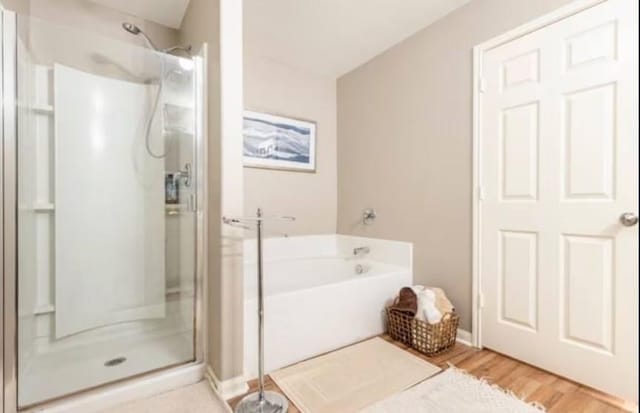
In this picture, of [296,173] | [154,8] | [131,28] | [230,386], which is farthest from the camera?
[296,173]

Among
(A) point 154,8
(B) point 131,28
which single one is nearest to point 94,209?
(B) point 131,28

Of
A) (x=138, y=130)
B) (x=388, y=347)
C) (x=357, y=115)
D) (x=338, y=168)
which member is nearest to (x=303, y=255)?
(x=338, y=168)

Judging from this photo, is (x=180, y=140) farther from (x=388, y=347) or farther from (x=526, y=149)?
(x=526, y=149)

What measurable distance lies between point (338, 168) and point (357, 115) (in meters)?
0.58

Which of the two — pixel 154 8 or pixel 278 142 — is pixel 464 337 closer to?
pixel 278 142

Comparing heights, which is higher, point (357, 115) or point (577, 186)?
point (357, 115)

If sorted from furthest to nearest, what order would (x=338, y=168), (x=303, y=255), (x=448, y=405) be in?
(x=338, y=168)
(x=303, y=255)
(x=448, y=405)

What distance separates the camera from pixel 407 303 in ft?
6.88

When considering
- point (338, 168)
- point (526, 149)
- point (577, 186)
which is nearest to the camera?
point (577, 186)

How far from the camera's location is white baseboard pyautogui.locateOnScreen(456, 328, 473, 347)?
207cm

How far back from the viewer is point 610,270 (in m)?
1.50

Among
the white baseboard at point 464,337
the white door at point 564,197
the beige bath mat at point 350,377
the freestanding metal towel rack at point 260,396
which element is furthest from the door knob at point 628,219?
the freestanding metal towel rack at point 260,396

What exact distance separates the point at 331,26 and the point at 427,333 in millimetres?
2301

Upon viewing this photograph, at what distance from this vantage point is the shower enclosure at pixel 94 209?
1.47 m
